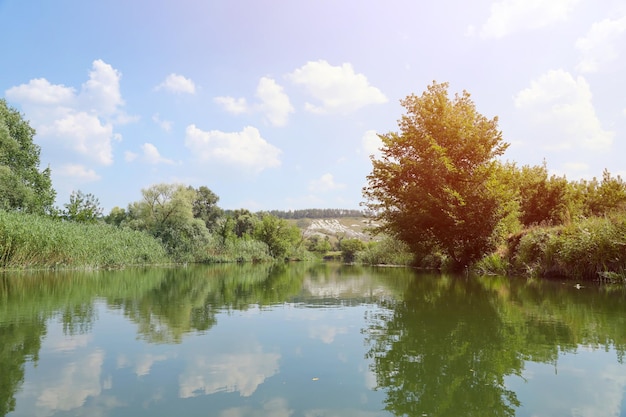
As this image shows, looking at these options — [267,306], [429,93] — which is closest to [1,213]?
[267,306]

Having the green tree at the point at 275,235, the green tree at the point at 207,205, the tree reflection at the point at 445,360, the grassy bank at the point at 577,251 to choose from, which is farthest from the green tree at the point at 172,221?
the tree reflection at the point at 445,360

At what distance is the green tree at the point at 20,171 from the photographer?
111 ft

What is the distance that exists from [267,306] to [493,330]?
510 centimetres

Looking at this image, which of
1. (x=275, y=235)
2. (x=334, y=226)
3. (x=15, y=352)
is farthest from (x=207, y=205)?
(x=334, y=226)

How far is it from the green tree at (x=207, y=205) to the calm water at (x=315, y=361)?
6273cm

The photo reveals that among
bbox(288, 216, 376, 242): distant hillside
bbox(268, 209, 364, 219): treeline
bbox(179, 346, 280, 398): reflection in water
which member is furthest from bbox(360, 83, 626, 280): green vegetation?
bbox(268, 209, 364, 219): treeline

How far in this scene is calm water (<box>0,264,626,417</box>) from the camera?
3588mm

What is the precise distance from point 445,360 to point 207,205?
69.8 meters

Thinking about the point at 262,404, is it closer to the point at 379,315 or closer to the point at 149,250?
the point at 379,315

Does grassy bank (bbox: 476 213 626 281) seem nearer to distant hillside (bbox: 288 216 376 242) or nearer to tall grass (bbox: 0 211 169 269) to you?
tall grass (bbox: 0 211 169 269)

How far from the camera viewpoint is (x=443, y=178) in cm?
2255

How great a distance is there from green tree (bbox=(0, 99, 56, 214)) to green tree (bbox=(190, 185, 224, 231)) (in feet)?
102

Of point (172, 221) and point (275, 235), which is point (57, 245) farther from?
point (275, 235)

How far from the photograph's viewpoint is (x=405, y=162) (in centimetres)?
2386
